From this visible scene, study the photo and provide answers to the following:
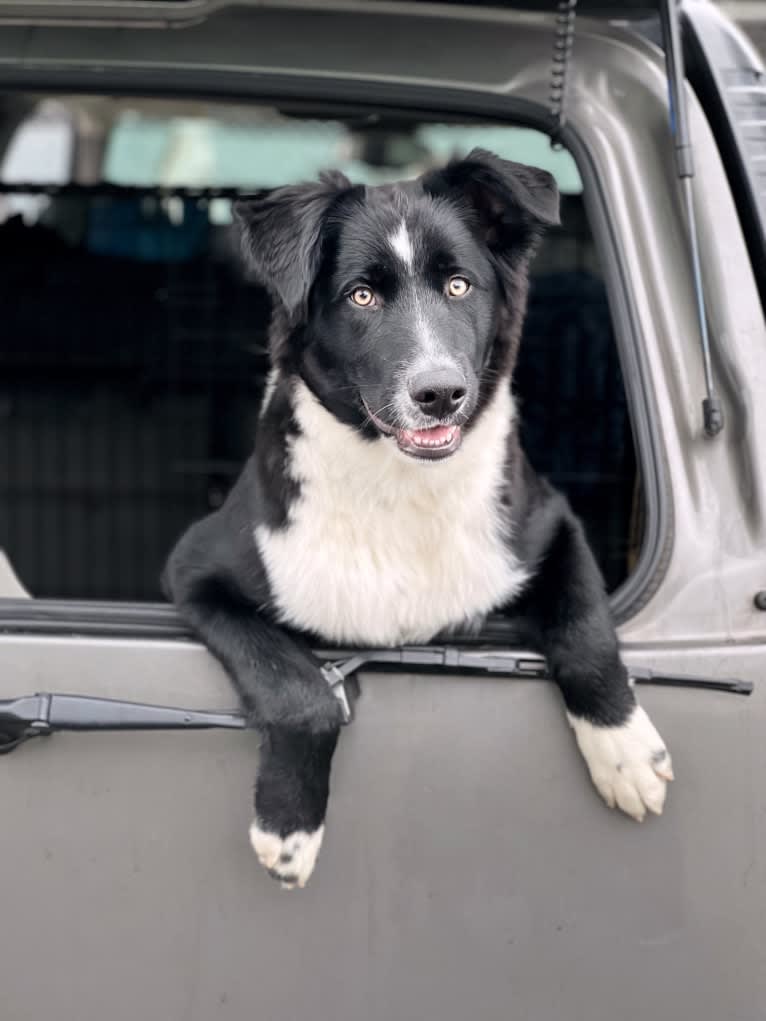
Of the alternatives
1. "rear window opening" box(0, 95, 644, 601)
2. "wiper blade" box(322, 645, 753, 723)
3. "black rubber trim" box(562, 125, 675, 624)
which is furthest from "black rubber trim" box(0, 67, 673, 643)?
"rear window opening" box(0, 95, 644, 601)

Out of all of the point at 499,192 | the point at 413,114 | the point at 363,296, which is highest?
the point at 413,114

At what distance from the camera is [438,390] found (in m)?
1.88

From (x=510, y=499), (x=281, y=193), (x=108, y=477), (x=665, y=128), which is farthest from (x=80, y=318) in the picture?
(x=665, y=128)

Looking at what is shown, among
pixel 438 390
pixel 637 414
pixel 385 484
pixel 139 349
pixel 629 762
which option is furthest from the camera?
pixel 139 349

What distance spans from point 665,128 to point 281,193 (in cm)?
61

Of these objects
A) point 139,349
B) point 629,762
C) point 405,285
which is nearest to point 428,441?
point 405,285

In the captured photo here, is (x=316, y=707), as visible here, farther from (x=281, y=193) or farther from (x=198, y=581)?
(x=281, y=193)

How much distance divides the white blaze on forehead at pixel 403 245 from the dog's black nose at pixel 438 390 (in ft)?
0.82

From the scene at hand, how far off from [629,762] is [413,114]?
1028mm

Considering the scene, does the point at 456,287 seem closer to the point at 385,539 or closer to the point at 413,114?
the point at 413,114

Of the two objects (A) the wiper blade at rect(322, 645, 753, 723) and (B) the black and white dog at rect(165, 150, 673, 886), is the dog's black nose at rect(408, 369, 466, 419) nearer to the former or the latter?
(B) the black and white dog at rect(165, 150, 673, 886)

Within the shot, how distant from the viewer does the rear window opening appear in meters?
3.47

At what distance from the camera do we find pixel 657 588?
1.70m

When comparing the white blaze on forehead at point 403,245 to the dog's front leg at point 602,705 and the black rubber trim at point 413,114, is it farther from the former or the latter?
the dog's front leg at point 602,705
